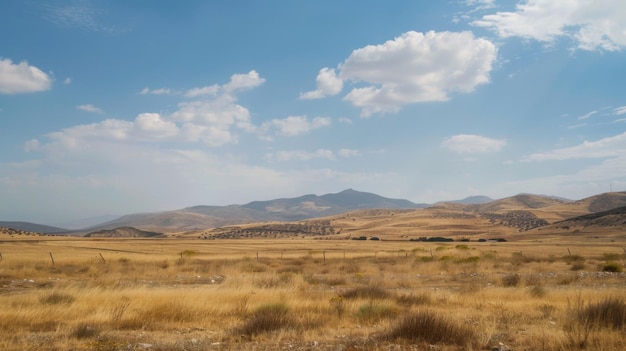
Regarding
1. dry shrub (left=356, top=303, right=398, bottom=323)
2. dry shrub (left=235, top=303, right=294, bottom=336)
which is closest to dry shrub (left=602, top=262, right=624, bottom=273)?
dry shrub (left=356, top=303, right=398, bottom=323)

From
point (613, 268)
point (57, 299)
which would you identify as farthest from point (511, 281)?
point (57, 299)

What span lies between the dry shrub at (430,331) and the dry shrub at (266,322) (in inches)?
113

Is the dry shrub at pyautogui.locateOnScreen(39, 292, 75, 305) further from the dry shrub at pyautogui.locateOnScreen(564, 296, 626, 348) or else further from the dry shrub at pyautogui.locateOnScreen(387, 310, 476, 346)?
the dry shrub at pyautogui.locateOnScreen(564, 296, 626, 348)

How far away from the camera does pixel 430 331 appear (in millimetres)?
9203

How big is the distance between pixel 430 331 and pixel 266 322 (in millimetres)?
3984

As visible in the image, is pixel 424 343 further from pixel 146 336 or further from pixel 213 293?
pixel 213 293

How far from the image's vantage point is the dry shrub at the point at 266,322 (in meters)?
10.1

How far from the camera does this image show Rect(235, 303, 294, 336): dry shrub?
1010 cm

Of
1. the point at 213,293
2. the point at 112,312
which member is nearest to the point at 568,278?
the point at 213,293

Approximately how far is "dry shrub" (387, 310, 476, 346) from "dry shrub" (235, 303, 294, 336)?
2862 mm

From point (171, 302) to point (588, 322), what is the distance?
11.4 m

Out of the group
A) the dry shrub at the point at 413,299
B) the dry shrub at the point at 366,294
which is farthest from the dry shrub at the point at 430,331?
the dry shrub at the point at 366,294

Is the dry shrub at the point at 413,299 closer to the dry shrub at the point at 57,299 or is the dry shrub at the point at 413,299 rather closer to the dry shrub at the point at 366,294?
the dry shrub at the point at 366,294

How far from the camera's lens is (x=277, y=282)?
20.7 meters
